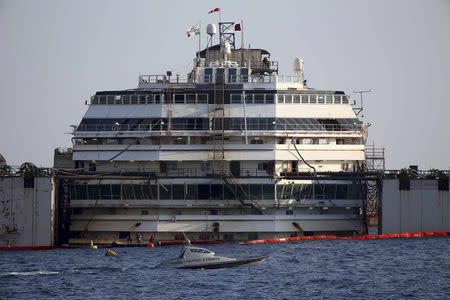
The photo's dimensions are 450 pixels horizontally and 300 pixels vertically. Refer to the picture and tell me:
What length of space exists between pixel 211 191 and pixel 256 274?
24.7 metres

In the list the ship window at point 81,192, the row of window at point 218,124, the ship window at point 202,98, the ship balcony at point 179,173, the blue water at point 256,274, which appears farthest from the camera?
the ship window at point 202,98

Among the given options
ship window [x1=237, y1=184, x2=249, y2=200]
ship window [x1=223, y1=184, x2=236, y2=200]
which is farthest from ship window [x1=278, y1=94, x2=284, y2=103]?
ship window [x1=223, y1=184, x2=236, y2=200]

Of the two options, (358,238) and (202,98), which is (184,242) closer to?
(202,98)

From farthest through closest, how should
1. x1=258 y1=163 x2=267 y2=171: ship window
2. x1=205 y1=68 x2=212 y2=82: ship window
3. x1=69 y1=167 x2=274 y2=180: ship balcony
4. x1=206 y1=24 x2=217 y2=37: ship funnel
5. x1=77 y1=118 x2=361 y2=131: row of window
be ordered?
x1=206 y1=24 x2=217 y2=37: ship funnel < x1=205 y1=68 x2=212 y2=82: ship window < x1=77 y1=118 x2=361 y2=131: row of window < x1=258 y1=163 x2=267 y2=171: ship window < x1=69 y1=167 x2=274 y2=180: ship balcony

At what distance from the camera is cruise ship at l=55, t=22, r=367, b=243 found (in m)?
134

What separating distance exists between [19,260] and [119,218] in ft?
49.0

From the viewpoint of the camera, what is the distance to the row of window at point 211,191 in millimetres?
133625

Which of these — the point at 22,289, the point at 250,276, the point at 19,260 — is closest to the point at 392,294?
the point at 250,276

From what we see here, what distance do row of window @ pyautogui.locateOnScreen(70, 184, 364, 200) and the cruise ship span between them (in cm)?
9

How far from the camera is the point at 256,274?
362 ft

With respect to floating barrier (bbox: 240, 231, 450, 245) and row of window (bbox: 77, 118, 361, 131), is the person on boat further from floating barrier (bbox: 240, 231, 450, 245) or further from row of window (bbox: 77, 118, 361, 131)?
row of window (bbox: 77, 118, 361, 131)

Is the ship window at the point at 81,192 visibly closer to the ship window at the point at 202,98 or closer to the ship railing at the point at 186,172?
the ship railing at the point at 186,172

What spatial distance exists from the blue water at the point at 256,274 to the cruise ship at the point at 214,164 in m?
4.32

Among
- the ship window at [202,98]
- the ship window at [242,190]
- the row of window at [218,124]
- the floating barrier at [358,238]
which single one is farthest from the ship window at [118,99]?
the floating barrier at [358,238]
